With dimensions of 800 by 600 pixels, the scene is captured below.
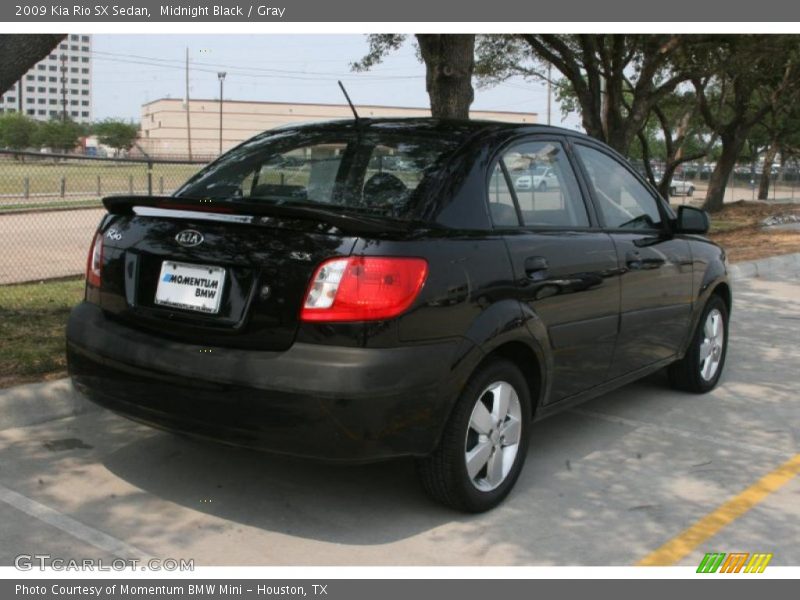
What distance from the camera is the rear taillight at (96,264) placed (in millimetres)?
3926

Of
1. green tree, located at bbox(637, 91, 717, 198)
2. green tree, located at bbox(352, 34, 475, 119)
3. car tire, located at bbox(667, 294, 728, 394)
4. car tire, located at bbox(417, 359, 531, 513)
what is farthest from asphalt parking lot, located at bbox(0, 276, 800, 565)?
green tree, located at bbox(637, 91, 717, 198)

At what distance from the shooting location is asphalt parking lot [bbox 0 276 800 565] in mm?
3473

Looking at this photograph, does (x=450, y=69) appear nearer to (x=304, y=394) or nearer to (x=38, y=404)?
(x=38, y=404)

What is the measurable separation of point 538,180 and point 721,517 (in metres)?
1.84

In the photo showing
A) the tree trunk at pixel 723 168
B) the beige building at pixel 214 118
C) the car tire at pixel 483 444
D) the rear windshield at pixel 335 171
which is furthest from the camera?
the beige building at pixel 214 118

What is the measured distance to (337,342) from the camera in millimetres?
3246

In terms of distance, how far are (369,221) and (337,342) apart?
49 cm

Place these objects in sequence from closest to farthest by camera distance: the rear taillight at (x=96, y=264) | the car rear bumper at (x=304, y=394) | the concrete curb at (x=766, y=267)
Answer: the car rear bumper at (x=304, y=394)
the rear taillight at (x=96, y=264)
the concrete curb at (x=766, y=267)

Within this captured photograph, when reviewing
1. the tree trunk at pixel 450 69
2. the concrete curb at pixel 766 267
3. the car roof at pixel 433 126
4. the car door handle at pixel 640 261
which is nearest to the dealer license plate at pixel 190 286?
the car roof at pixel 433 126

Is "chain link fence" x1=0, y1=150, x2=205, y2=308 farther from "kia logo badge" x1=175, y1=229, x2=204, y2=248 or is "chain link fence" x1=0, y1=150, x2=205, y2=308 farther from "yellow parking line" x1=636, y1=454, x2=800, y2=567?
"yellow parking line" x1=636, y1=454, x2=800, y2=567

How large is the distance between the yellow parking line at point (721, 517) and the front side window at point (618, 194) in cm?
157

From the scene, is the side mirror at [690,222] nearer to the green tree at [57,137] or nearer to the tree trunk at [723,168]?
the tree trunk at [723,168]

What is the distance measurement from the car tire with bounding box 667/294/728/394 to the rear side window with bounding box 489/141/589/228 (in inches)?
69.4

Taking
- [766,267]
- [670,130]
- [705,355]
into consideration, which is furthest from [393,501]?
[670,130]
